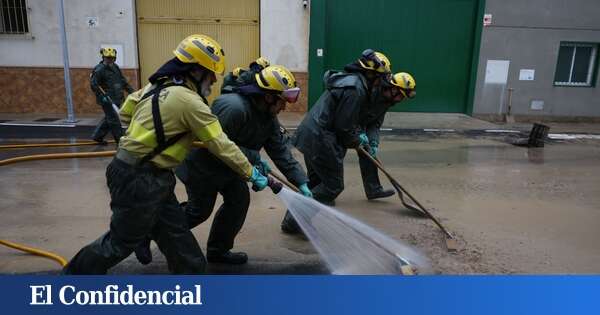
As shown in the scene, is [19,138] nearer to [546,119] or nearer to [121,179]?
[121,179]

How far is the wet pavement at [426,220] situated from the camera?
3.73 meters

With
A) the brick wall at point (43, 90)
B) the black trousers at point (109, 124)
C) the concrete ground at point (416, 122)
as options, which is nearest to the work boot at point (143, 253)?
the black trousers at point (109, 124)

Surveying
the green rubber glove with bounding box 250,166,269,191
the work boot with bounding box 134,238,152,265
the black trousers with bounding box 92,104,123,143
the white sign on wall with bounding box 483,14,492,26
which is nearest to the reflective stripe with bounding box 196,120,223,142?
the green rubber glove with bounding box 250,166,269,191

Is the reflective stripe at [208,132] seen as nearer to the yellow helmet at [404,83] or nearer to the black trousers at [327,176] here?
the black trousers at [327,176]

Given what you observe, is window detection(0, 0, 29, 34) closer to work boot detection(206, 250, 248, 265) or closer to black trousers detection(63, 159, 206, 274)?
work boot detection(206, 250, 248, 265)

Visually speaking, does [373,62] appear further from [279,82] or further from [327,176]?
[279,82]

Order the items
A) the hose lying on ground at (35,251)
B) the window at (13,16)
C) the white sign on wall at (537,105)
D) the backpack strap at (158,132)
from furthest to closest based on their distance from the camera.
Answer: the white sign on wall at (537,105) → the window at (13,16) → the hose lying on ground at (35,251) → the backpack strap at (158,132)

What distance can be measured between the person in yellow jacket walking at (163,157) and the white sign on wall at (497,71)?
439 inches

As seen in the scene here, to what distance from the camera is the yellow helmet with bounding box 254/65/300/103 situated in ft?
10.6

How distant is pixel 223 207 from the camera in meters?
3.50

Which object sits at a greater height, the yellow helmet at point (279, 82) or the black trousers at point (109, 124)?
the yellow helmet at point (279, 82)

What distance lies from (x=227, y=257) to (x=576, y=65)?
12.7 m

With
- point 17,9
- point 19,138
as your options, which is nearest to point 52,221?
point 19,138

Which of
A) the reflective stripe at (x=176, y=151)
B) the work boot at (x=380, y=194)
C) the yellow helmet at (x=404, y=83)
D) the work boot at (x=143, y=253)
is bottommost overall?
the work boot at (x=380, y=194)
